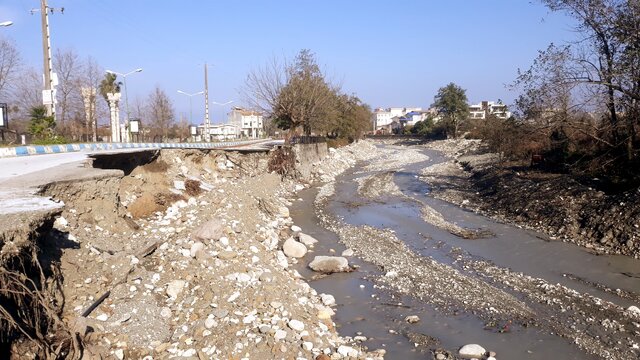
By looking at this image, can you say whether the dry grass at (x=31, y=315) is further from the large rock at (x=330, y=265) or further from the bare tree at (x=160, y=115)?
the bare tree at (x=160, y=115)

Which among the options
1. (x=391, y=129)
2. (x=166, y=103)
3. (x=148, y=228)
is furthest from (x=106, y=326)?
(x=391, y=129)

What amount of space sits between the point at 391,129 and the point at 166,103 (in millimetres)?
81557

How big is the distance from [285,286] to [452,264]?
455 centimetres

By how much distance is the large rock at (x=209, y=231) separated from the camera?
33.6 feet

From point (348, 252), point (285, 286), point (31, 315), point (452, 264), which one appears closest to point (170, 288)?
point (285, 286)

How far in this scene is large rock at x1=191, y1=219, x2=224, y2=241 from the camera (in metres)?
10.2

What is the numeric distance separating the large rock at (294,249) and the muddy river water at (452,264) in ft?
0.74

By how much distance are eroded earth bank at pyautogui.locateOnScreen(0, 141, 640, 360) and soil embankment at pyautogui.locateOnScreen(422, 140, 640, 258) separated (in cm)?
61

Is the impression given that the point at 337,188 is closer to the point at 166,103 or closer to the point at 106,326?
→ the point at 106,326

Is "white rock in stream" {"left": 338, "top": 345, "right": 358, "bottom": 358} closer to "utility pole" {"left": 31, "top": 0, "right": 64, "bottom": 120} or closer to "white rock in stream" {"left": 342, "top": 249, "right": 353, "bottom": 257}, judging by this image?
"white rock in stream" {"left": 342, "top": 249, "right": 353, "bottom": 257}

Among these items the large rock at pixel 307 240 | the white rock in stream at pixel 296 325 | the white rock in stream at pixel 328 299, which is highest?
the white rock in stream at pixel 296 325

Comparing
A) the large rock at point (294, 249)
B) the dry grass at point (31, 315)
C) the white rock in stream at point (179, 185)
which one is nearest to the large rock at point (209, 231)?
the large rock at point (294, 249)

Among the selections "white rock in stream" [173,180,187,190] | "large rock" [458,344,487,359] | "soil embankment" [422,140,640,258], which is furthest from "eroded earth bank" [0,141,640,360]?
"soil embankment" [422,140,640,258]

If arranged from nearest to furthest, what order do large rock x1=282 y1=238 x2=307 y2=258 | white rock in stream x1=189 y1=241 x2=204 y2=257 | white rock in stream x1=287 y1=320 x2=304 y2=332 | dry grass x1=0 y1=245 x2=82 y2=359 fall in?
dry grass x1=0 y1=245 x2=82 y2=359 → white rock in stream x1=287 y1=320 x2=304 y2=332 → white rock in stream x1=189 y1=241 x2=204 y2=257 → large rock x1=282 y1=238 x2=307 y2=258
